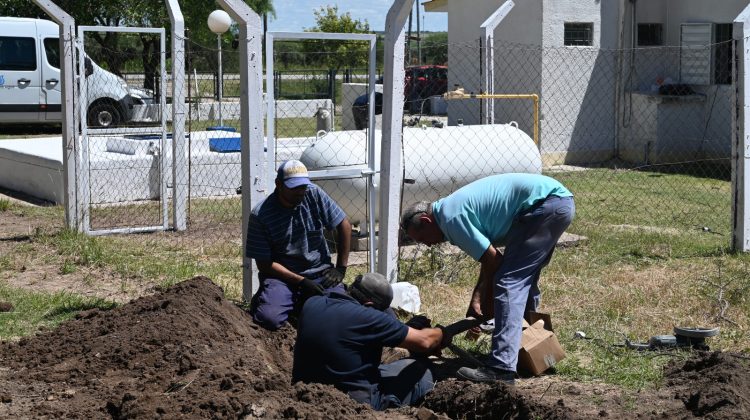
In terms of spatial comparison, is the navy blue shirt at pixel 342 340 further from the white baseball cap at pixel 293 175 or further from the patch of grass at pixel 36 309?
the patch of grass at pixel 36 309

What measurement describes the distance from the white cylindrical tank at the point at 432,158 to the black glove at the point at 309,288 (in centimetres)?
283

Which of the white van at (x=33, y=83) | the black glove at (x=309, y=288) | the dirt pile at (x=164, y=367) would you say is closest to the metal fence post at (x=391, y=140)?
the black glove at (x=309, y=288)

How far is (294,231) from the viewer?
6.81m

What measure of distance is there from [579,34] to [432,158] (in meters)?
8.91

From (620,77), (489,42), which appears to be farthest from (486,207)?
(620,77)

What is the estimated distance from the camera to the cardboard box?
592cm

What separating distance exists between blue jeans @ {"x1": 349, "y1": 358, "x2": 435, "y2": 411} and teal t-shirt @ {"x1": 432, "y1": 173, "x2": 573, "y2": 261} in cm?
69

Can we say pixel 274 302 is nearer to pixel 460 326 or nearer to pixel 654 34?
pixel 460 326

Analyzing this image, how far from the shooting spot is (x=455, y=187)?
10516 millimetres

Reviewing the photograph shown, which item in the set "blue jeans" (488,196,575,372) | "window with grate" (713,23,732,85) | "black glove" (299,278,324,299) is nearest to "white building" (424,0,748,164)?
"window with grate" (713,23,732,85)

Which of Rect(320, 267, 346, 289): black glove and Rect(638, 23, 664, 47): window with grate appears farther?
Rect(638, 23, 664, 47): window with grate

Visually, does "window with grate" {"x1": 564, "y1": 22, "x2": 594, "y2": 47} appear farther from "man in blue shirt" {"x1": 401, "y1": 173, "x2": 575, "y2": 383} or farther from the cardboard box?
the cardboard box

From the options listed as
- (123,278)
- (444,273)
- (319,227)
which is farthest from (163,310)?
(444,273)

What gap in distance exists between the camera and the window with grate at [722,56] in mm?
17547
